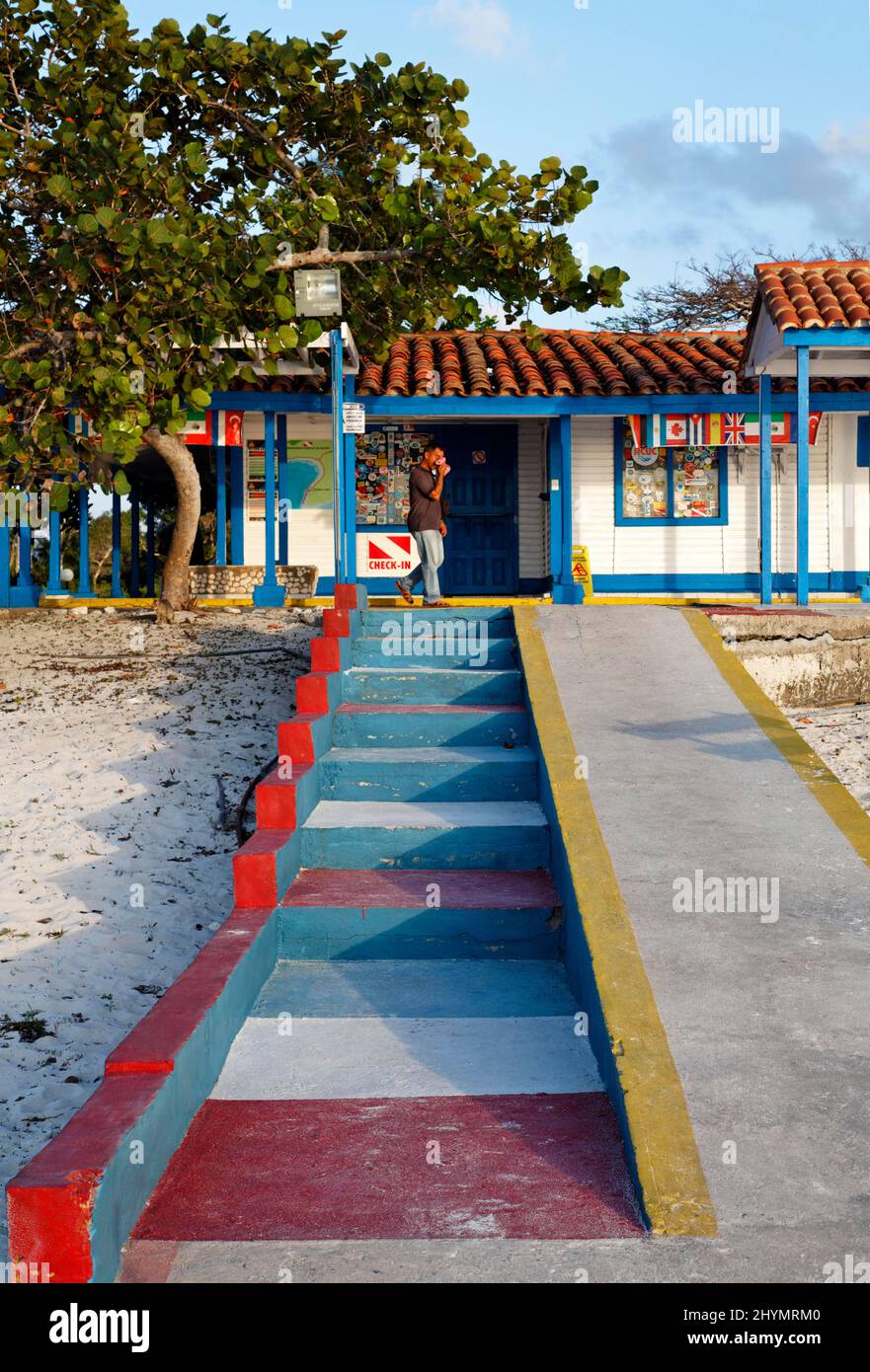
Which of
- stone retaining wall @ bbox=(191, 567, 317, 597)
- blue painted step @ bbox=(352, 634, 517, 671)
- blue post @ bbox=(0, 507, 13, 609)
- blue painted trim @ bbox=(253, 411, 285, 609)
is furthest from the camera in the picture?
blue post @ bbox=(0, 507, 13, 609)

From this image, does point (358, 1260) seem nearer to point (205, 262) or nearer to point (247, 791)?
point (247, 791)

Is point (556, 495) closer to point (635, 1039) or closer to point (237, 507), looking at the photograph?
point (237, 507)

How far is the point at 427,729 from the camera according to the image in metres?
8.37

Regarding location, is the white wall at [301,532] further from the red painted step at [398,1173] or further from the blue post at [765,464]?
the red painted step at [398,1173]

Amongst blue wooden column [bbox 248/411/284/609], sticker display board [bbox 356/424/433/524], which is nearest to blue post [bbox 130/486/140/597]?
sticker display board [bbox 356/424/433/524]

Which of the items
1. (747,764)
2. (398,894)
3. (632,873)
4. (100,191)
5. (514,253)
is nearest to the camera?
(632,873)

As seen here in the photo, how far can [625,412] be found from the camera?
1695 cm

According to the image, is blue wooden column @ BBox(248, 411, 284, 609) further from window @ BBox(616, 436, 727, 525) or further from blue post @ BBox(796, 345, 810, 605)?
blue post @ BBox(796, 345, 810, 605)

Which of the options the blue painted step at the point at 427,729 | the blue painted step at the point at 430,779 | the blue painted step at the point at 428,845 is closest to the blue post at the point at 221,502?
the blue painted step at the point at 427,729

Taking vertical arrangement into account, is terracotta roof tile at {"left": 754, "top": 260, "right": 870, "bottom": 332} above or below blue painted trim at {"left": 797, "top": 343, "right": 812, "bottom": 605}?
above

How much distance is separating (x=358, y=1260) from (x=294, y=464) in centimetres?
1568

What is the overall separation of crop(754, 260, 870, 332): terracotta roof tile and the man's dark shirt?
4.56 metres

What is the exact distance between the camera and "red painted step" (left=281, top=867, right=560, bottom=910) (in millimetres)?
6172

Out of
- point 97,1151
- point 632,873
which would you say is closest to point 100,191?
point 632,873
